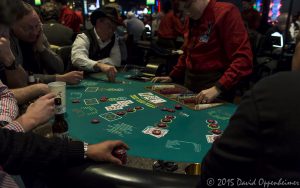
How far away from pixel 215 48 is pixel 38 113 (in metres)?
1.48

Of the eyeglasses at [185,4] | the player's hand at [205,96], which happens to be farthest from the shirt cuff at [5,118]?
the eyeglasses at [185,4]

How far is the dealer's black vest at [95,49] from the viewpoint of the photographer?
3.04 meters

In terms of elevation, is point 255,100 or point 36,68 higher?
point 255,100

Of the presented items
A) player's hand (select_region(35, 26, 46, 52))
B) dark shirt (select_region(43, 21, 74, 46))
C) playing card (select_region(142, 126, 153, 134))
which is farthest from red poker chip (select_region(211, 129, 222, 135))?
dark shirt (select_region(43, 21, 74, 46))

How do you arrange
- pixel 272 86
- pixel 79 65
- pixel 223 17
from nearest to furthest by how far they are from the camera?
pixel 272 86 → pixel 223 17 → pixel 79 65

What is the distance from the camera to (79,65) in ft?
9.43

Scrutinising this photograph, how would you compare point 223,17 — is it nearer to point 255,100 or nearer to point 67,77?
point 67,77

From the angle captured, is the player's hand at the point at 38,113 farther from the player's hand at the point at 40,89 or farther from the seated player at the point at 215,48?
the seated player at the point at 215,48

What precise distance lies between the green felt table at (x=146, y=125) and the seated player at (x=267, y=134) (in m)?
0.58

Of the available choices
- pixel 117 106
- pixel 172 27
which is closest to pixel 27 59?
pixel 117 106

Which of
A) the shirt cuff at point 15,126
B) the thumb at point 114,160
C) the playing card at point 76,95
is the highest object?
the shirt cuff at point 15,126

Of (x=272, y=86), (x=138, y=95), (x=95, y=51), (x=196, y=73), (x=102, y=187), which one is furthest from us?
(x=95, y=51)

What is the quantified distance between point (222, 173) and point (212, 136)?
747 mm

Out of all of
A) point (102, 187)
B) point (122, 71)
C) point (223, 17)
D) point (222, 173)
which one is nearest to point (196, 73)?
point (223, 17)
